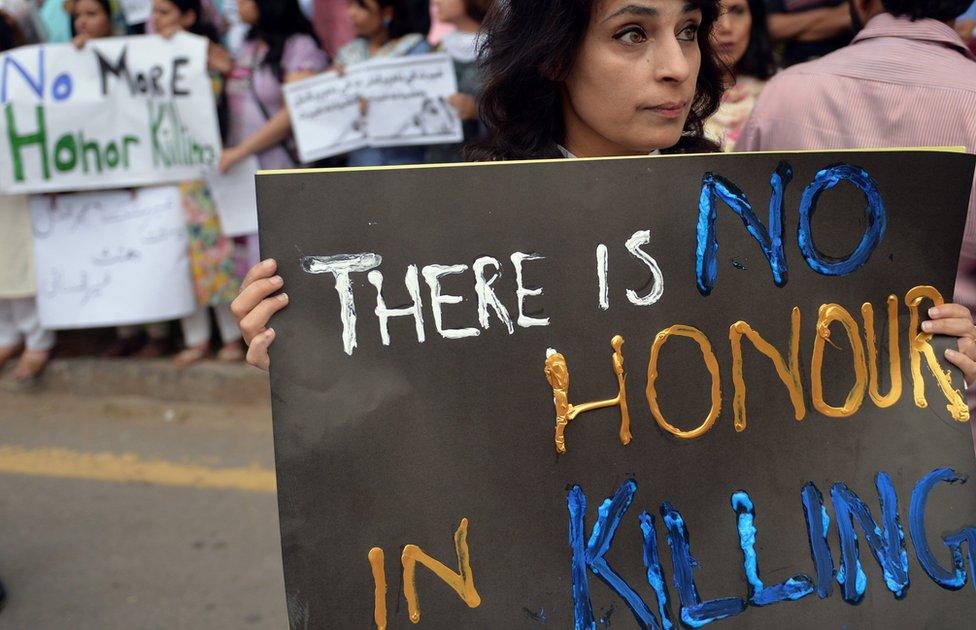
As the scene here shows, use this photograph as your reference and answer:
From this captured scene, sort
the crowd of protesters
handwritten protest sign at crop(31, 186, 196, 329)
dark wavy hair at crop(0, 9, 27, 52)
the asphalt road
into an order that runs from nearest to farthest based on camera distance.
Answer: the crowd of protesters < the asphalt road < handwritten protest sign at crop(31, 186, 196, 329) < dark wavy hair at crop(0, 9, 27, 52)

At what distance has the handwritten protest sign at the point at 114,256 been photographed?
4.31 metres

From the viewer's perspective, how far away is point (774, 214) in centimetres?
126

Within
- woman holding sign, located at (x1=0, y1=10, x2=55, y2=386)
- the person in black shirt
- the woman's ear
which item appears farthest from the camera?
woman holding sign, located at (x1=0, y1=10, x2=55, y2=386)

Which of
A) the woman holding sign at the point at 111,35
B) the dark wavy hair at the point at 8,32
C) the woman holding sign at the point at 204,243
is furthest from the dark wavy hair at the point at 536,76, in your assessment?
the dark wavy hair at the point at 8,32

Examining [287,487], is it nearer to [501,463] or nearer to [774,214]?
[501,463]

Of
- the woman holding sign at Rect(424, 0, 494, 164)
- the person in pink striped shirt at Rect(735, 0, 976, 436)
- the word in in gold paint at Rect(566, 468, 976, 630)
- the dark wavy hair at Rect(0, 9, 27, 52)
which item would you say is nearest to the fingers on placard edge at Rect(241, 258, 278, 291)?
the word in in gold paint at Rect(566, 468, 976, 630)

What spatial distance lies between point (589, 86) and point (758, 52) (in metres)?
2.02

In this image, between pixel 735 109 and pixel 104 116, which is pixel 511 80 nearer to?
pixel 735 109

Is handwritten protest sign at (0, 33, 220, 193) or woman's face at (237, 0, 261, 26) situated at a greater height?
woman's face at (237, 0, 261, 26)

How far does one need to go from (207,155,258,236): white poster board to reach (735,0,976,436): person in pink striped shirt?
287cm

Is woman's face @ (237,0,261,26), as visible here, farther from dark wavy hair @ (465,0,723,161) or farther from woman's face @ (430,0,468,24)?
dark wavy hair @ (465,0,723,161)

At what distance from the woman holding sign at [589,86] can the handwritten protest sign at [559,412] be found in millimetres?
140

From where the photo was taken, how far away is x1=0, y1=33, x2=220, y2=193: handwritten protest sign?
4.14 m

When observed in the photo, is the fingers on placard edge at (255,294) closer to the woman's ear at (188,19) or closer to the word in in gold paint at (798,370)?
the word in in gold paint at (798,370)
